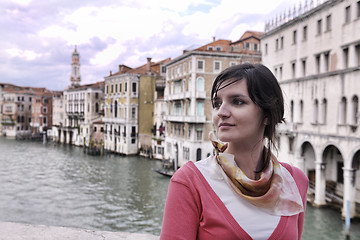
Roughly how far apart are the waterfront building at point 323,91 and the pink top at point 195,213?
1183 cm

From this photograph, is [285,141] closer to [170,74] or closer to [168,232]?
[170,74]

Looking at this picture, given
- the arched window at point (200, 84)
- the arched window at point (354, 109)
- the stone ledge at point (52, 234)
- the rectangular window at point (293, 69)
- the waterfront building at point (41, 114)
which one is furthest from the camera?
the waterfront building at point (41, 114)

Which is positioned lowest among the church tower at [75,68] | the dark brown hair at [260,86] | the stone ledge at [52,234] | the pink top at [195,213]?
the stone ledge at [52,234]

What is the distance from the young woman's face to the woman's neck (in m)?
0.04

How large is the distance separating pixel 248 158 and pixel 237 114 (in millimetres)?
185

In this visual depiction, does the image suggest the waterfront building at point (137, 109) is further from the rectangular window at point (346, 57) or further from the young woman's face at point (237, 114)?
the young woman's face at point (237, 114)

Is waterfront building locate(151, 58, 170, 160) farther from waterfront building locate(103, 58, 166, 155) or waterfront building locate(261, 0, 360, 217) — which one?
waterfront building locate(261, 0, 360, 217)

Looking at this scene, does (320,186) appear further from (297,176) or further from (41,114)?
(41,114)

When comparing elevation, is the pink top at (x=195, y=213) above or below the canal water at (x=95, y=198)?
above

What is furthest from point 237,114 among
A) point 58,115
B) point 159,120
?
point 58,115

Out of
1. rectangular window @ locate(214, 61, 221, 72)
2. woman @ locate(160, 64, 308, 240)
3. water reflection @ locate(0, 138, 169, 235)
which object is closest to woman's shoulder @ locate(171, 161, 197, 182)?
woman @ locate(160, 64, 308, 240)

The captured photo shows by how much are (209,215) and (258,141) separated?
0.38 meters

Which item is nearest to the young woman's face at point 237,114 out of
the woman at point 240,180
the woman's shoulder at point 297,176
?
the woman at point 240,180

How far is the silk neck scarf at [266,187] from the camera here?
4.00ft
